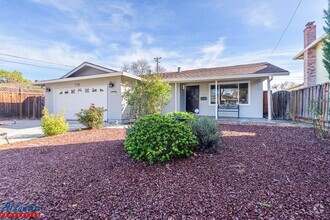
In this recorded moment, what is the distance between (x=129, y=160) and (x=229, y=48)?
43.1 feet

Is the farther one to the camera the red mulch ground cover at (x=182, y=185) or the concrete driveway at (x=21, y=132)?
the concrete driveway at (x=21, y=132)

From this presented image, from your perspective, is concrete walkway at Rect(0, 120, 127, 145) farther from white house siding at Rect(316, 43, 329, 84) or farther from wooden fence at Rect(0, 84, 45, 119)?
white house siding at Rect(316, 43, 329, 84)

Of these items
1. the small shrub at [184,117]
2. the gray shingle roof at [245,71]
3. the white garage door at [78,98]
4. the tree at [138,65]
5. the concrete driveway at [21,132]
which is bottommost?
the concrete driveway at [21,132]

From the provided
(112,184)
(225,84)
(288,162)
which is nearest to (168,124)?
(112,184)

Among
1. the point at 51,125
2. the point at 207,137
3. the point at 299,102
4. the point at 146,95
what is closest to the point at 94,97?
the point at 51,125

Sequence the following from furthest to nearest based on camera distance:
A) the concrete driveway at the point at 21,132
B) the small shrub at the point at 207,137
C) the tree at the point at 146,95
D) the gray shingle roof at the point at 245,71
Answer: the gray shingle roof at the point at 245,71
the tree at the point at 146,95
the concrete driveway at the point at 21,132
the small shrub at the point at 207,137

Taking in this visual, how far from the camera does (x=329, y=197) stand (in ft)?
6.95

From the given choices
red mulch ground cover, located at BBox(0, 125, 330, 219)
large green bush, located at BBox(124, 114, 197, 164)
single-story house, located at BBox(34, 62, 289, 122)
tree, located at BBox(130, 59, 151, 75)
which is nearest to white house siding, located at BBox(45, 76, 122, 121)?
single-story house, located at BBox(34, 62, 289, 122)

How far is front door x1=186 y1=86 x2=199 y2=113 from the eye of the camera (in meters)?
12.4

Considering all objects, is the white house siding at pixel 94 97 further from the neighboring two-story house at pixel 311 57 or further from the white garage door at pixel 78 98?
the neighboring two-story house at pixel 311 57

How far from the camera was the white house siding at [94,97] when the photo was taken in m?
10.1

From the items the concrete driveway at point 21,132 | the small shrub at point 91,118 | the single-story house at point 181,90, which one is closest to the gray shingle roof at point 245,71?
the single-story house at point 181,90

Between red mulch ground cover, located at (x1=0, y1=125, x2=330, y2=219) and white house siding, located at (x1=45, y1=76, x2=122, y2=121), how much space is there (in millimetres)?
6317

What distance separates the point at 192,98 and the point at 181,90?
1.03m
